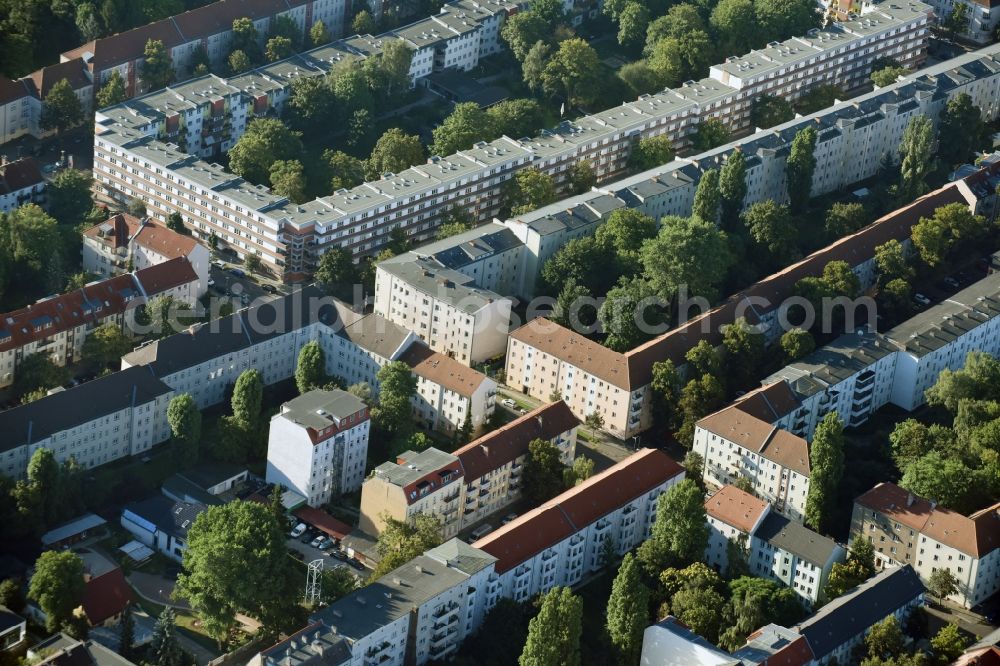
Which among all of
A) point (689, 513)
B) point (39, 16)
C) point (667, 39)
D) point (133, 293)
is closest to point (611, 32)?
point (667, 39)

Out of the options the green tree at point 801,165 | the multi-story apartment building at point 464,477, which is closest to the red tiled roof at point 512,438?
the multi-story apartment building at point 464,477

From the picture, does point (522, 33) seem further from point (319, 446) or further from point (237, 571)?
point (237, 571)

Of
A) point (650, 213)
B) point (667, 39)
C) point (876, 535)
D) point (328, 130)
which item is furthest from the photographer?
point (667, 39)

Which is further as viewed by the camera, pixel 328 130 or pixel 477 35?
pixel 477 35

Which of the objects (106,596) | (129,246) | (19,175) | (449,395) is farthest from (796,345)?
(19,175)

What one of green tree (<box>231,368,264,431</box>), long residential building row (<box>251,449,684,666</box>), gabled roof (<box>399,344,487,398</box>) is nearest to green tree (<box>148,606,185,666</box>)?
long residential building row (<box>251,449,684,666</box>)

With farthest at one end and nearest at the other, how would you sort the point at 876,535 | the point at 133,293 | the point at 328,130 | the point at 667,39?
1. the point at 667,39
2. the point at 328,130
3. the point at 133,293
4. the point at 876,535

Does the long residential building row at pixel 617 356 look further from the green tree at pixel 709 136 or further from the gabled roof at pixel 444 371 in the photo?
the green tree at pixel 709 136

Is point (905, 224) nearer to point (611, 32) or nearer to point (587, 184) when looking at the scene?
point (587, 184)
